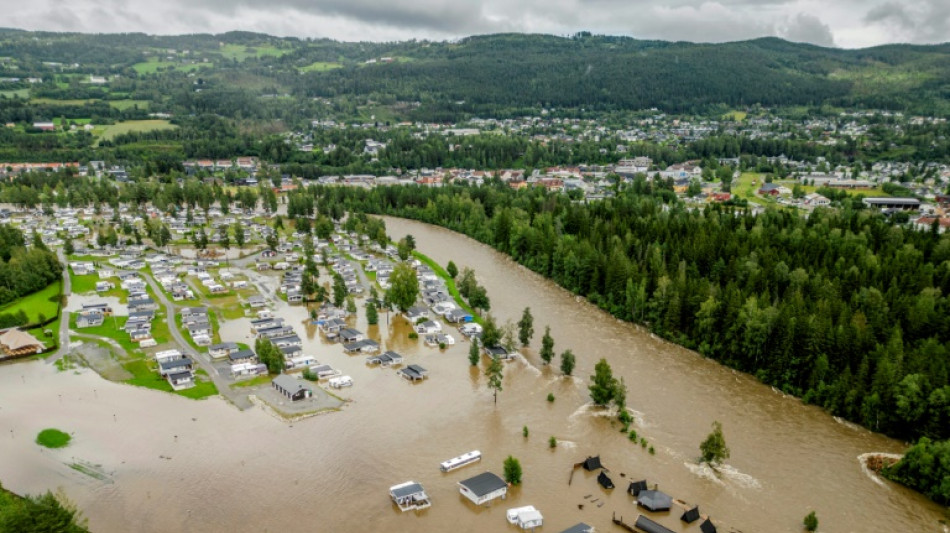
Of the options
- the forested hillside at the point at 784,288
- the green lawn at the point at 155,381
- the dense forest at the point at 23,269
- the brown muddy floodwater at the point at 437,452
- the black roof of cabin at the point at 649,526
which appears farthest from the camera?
the dense forest at the point at 23,269

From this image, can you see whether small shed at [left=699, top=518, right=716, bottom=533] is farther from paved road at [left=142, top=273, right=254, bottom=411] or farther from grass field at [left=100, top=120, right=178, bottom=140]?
grass field at [left=100, top=120, right=178, bottom=140]

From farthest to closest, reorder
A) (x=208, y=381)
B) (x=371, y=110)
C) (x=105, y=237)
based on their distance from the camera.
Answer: (x=371, y=110), (x=105, y=237), (x=208, y=381)

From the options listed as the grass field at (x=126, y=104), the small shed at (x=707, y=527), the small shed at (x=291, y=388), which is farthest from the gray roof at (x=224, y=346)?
the grass field at (x=126, y=104)

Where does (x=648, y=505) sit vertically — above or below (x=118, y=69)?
below

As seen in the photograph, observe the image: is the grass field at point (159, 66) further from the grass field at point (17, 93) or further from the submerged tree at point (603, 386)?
the submerged tree at point (603, 386)

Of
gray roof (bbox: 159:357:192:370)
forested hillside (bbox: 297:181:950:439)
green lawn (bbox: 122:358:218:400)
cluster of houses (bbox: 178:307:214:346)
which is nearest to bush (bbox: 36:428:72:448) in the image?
green lawn (bbox: 122:358:218:400)

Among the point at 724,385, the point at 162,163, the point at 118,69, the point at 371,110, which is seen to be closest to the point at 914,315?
the point at 724,385

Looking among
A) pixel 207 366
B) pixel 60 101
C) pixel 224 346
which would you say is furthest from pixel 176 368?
pixel 60 101

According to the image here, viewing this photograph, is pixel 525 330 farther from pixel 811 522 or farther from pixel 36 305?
pixel 36 305

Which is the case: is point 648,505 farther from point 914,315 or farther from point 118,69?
point 118,69
